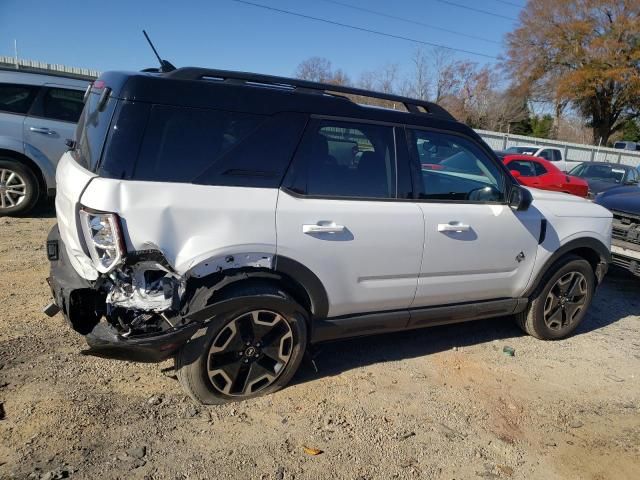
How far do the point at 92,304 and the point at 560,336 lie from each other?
4003mm

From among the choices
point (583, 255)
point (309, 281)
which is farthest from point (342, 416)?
point (583, 255)

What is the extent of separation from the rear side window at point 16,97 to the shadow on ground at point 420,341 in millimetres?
5692

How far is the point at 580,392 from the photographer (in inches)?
151

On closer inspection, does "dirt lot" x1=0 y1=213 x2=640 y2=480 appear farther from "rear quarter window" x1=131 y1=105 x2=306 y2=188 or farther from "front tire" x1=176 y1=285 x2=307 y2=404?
"rear quarter window" x1=131 y1=105 x2=306 y2=188

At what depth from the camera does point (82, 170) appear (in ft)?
9.66

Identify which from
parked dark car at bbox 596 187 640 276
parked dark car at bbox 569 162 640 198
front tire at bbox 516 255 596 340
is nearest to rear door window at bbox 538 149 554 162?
parked dark car at bbox 569 162 640 198

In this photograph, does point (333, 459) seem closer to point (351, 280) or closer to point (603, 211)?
point (351, 280)

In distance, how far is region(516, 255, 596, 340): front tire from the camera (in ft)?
14.6

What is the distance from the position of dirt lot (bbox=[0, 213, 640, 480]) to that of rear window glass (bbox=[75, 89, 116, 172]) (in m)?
1.44

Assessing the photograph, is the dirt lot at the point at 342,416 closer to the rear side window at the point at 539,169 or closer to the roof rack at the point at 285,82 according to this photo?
the roof rack at the point at 285,82

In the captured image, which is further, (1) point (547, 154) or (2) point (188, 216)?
(1) point (547, 154)

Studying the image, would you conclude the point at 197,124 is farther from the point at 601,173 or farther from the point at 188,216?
the point at 601,173

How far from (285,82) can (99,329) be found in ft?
6.22

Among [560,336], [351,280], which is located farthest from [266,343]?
[560,336]
